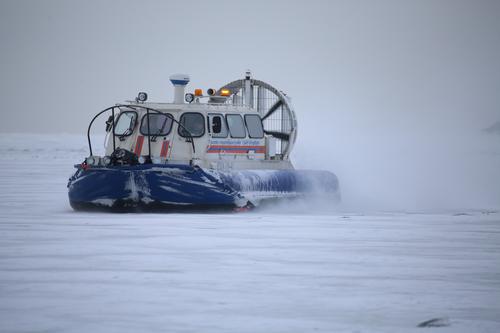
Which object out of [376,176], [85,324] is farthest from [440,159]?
[85,324]

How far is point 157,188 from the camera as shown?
37.0 ft

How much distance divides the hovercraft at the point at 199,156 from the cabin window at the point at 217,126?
0.05ft

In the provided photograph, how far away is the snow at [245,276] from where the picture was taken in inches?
186

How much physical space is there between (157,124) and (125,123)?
1.93ft

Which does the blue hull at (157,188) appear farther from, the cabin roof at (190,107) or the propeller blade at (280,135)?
the propeller blade at (280,135)

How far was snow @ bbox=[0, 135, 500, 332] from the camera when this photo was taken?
4.72m

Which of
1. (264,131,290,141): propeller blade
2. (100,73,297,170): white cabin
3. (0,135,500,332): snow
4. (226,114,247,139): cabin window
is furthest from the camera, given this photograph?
(264,131,290,141): propeller blade

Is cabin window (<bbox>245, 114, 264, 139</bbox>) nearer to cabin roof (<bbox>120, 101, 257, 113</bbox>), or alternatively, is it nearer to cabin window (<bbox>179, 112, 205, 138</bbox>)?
cabin roof (<bbox>120, 101, 257, 113</bbox>)

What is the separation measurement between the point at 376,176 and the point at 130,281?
1147 cm

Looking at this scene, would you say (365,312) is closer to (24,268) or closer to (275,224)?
(24,268)

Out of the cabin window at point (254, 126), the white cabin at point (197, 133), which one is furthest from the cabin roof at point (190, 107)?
the cabin window at point (254, 126)

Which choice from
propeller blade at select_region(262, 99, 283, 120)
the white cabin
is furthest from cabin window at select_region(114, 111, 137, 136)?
propeller blade at select_region(262, 99, 283, 120)

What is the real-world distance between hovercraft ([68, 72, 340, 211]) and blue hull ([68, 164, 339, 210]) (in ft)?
0.04

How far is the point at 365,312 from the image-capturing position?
491 centimetres
